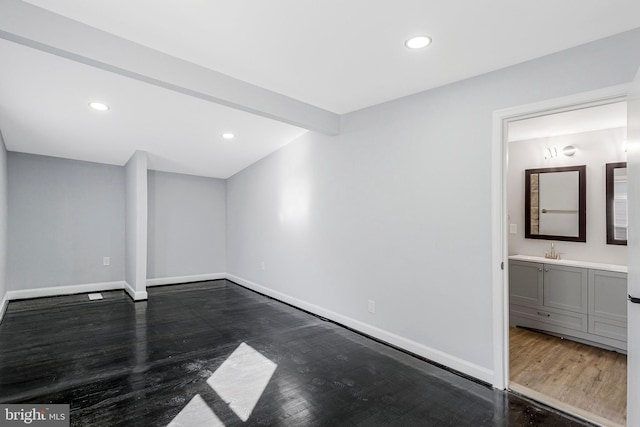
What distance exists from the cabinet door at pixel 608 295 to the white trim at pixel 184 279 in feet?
19.0

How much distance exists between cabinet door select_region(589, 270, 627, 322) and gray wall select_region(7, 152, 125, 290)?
6536mm

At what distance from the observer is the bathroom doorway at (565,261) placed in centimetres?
273

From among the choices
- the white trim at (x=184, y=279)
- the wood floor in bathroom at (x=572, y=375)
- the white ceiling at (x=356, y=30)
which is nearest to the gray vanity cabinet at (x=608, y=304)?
the wood floor in bathroom at (x=572, y=375)

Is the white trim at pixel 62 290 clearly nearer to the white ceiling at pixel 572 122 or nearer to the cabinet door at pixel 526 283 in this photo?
the cabinet door at pixel 526 283

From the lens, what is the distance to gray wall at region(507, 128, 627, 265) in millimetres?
3379

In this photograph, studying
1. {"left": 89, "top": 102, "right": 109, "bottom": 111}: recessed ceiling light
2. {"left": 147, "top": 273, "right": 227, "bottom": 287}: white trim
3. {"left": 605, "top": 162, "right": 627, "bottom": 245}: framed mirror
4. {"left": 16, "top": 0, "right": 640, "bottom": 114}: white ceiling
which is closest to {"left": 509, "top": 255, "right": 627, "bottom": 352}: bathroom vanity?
{"left": 605, "top": 162, "right": 627, "bottom": 245}: framed mirror

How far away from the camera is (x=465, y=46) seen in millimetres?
2184

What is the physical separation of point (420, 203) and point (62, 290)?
18.1 feet

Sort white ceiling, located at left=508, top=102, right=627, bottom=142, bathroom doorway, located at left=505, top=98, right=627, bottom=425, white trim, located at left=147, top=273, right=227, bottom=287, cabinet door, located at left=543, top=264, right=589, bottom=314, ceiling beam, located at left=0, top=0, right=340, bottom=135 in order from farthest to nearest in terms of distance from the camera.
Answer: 1. white trim, located at left=147, top=273, right=227, bottom=287
2. cabinet door, located at left=543, top=264, right=589, bottom=314
3. white ceiling, located at left=508, top=102, right=627, bottom=142
4. bathroom doorway, located at left=505, top=98, right=627, bottom=425
5. ceiling beam, located at left=0, top=0, right=340, bottom=135

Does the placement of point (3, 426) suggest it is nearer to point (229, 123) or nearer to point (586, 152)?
point (229, 123)

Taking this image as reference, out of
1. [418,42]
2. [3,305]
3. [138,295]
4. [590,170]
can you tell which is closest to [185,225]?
[138,295]

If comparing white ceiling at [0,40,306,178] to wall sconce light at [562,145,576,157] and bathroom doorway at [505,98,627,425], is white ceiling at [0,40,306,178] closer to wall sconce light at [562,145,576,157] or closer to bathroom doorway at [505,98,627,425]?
bathroom doorway at [505,98,627,425]

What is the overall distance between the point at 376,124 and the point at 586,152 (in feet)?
7.59

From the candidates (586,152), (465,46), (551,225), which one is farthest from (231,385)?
(586,152)
